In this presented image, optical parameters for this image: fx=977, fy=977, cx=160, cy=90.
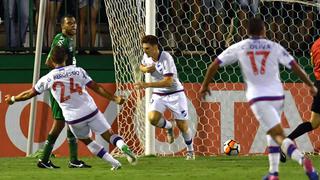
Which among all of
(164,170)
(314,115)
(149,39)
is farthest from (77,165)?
(314,115)

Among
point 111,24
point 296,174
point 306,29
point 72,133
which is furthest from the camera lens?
point 306,29

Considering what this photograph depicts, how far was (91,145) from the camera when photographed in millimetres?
11789

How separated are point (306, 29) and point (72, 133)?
5.97 metres

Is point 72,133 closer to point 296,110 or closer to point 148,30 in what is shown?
point 148,30

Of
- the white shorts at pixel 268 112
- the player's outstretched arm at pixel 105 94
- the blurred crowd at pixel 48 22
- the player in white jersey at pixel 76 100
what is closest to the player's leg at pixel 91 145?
the player in white jersey at pixel 76 100

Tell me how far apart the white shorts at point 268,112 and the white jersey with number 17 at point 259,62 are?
9cm

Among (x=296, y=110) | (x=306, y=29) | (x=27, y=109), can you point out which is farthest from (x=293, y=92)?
(x=27, y=109)

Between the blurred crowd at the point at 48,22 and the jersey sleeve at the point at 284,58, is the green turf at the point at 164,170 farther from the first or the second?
the blurred crowd at the point at 48,22

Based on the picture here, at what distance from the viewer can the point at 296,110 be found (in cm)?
1620

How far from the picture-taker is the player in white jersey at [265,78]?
9.45 meters

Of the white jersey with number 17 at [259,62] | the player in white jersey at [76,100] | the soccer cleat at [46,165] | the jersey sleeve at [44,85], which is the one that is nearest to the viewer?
the white jersey with number 17 at [259,62]

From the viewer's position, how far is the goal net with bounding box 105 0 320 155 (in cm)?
1582

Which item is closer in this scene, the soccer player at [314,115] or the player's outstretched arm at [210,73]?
the player's outstretched arm at [210,73]

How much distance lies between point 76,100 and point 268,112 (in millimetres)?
3184
